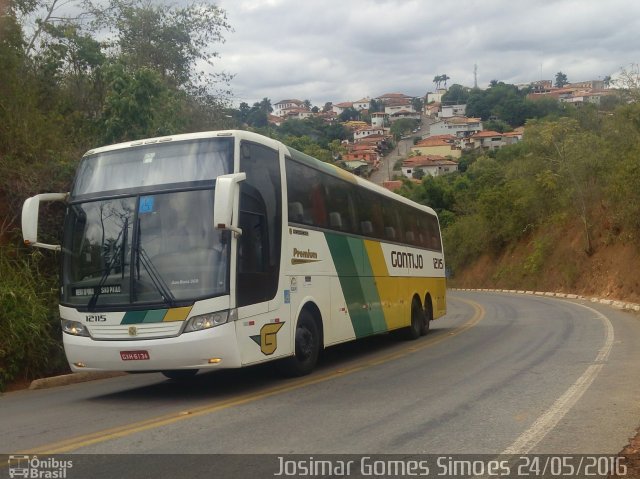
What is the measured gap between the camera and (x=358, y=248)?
46.2 feet

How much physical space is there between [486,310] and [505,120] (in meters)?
132

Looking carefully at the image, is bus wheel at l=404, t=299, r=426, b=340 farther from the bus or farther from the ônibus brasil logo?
the ônibus brasil logo

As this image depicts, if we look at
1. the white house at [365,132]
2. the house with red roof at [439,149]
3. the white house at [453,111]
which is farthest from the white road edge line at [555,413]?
the white house at [453,111]

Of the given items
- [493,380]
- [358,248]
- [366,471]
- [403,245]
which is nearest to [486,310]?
[403,245]

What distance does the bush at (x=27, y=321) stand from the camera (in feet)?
39.6

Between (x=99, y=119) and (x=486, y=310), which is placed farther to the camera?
(x=486, y=310)

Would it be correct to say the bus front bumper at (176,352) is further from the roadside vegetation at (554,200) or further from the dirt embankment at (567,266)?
the dirt embankment at (567,266)

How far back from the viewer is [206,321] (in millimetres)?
9039

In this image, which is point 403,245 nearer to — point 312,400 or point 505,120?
point 312,400

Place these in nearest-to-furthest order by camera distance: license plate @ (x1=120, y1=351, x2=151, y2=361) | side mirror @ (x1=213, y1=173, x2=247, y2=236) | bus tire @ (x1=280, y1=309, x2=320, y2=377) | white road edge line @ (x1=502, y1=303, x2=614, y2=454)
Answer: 1. white road edge line @ (x1=502, y1=303, x2=614, y2=454)
2. side mirror @ (x1=213, y1=173, x2=247, y2=236)
3. license plate @ (x1=120, y1=351, x2=151, y2=361)
4. bus tire @ (x1=280, y1=309, x2=320, y2=377)

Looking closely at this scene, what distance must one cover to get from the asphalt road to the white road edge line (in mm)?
16

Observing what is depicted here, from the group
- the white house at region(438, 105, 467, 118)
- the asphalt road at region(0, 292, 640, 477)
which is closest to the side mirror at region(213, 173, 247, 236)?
the asphalt road at region(0, 292, 640, 477)

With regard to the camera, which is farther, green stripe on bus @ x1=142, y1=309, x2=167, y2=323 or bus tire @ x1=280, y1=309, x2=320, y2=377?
bus tire @ x1=280, y1=309, x2=320, y2=377

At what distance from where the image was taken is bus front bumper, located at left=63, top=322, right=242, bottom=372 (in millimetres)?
9000
